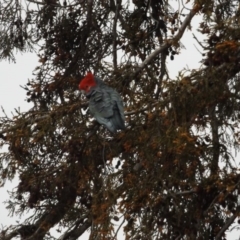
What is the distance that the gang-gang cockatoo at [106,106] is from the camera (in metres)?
6.17

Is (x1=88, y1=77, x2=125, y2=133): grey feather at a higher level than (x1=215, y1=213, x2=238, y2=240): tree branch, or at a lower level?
higher

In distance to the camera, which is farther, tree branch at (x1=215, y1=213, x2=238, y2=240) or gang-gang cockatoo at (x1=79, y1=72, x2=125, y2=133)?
tree branch at (x1=215, y1=213, x2=238, y2=240)

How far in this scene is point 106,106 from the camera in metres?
6.30

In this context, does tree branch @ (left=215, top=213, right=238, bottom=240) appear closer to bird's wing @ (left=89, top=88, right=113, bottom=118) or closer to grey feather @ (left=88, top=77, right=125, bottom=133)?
grey feather @ (left=88, top=77, right=125, bottom=133)

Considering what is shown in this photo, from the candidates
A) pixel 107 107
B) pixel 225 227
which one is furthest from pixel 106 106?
pixel 225 227

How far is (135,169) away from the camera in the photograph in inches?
254

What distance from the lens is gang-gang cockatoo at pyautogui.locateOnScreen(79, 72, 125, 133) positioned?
617 cm

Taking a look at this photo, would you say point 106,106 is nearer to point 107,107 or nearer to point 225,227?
point 107,107

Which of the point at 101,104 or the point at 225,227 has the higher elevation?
the point at 101,104

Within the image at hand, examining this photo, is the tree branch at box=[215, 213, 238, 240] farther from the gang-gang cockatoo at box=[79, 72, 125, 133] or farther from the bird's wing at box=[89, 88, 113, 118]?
the bird's wing at box=[89, 88, 113, 118]

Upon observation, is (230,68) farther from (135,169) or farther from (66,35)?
(66,35)

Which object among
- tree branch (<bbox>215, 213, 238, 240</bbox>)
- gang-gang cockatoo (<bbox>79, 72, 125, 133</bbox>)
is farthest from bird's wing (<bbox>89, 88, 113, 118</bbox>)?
tree branch (<bbox>215, 213, 238, 240</bbox>)

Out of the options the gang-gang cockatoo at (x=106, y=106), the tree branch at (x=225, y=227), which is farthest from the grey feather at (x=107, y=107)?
the tree branch at (x=225, y=227)

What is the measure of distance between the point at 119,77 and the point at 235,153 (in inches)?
39.3
